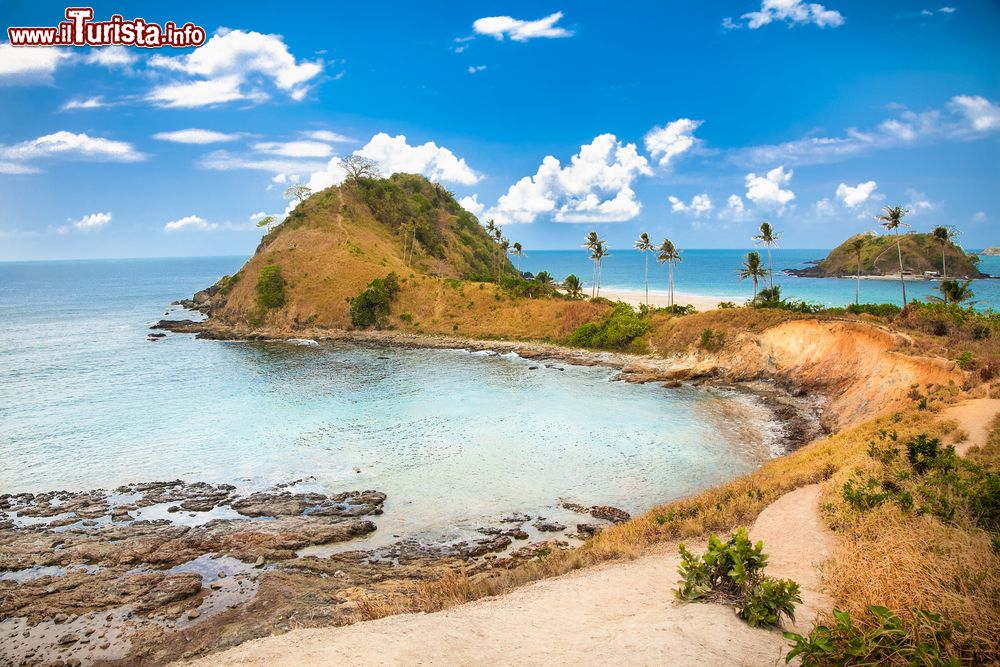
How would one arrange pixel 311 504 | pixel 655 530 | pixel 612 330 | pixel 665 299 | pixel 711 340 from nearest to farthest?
pixel 655 530, pixel 311 504, pixel 711 340, pixel 612 330, pixel 665 299

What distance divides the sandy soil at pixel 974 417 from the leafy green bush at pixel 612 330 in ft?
127

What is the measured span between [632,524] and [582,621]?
8.41m

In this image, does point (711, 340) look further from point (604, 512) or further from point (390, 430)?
point (604, 512)

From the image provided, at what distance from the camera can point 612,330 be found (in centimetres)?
6631

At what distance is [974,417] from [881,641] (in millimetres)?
24027

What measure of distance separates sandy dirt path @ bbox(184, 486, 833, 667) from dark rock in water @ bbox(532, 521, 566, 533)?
7629 mm

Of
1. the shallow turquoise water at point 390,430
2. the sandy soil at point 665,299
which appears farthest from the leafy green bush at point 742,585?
the sandy soil at point 665,299

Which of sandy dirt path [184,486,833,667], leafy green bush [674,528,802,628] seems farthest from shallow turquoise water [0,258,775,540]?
leafy green bush [674,528,802,628]

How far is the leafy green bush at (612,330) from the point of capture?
213 feet

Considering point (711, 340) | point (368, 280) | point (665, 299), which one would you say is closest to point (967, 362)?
point (711, 340)

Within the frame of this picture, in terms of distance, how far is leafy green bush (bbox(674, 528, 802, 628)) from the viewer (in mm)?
9633

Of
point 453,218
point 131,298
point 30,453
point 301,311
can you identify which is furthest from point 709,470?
point 131,298

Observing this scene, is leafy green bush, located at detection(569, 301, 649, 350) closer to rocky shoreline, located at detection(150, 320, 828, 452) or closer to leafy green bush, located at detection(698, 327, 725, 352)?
rocky shoreline, located at detection(150, 320, 828, 452)

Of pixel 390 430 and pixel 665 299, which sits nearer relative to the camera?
pixel 390 430
